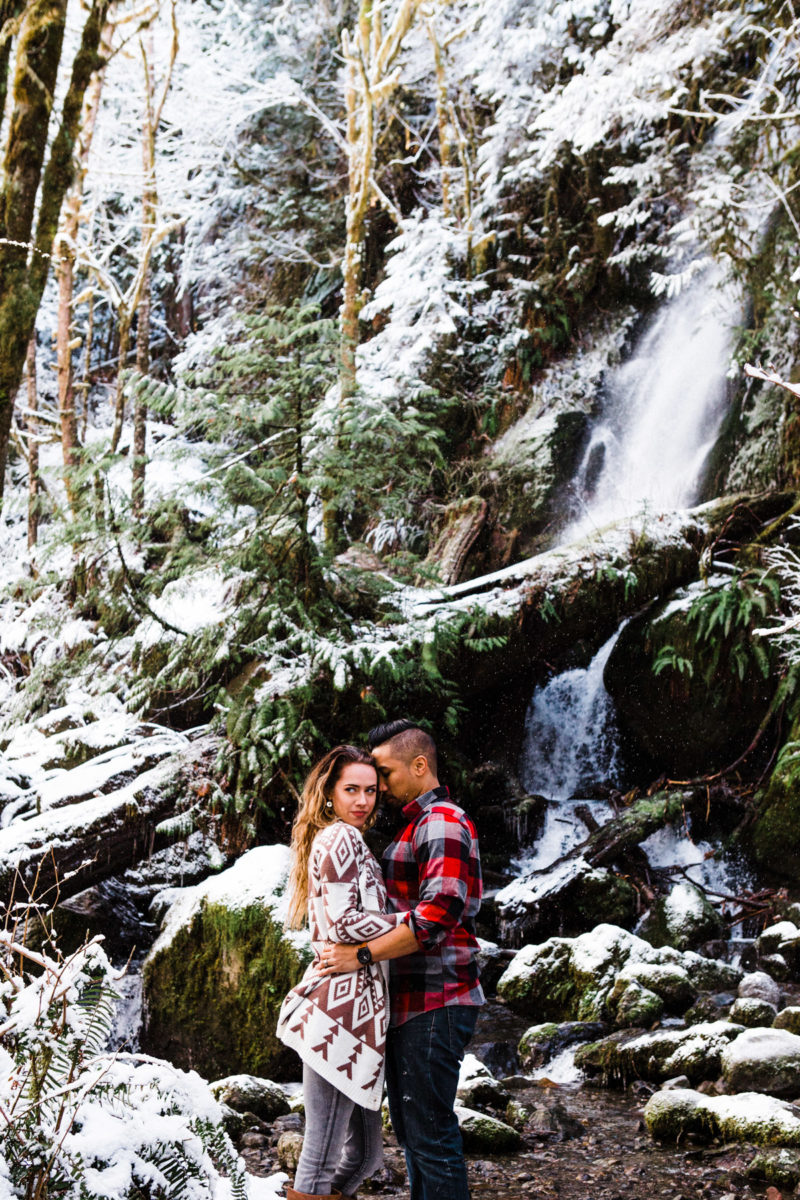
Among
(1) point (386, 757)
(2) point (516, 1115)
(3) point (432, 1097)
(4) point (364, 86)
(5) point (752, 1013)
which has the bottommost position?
(5) point (752, 1013)

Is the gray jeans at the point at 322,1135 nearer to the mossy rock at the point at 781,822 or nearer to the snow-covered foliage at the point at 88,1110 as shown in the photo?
the snow-covered foliage at the point at 88,1110

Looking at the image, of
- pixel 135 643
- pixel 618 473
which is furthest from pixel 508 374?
pixel 135 643

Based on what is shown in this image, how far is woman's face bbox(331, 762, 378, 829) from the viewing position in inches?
118

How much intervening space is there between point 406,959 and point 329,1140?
555mm

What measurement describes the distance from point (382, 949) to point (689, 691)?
834cm

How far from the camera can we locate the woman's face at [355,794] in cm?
299

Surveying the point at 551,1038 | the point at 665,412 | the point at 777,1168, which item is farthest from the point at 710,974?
the point at 665,412

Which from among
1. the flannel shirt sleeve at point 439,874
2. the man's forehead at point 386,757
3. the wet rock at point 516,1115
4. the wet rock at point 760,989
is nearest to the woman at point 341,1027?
the flannel shirt sleeve at point 439,874

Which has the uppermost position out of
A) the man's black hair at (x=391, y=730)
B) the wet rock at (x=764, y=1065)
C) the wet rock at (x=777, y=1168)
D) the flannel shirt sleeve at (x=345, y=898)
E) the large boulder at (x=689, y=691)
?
the man's black hair at (x=391, y=730)

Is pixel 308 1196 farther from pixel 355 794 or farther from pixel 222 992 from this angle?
pixel 222 992

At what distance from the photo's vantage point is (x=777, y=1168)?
4035 mm

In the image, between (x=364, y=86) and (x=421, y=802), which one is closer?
(x=421, y=802)

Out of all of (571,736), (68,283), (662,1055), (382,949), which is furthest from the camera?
(68,283)

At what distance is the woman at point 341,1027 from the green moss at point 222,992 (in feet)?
9.53
